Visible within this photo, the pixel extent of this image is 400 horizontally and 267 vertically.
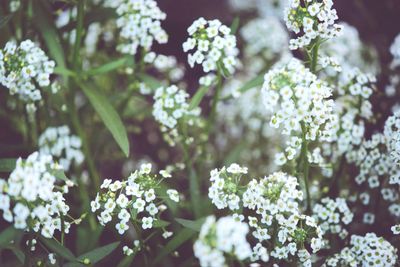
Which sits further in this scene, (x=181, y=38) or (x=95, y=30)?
(x=181, y=38)

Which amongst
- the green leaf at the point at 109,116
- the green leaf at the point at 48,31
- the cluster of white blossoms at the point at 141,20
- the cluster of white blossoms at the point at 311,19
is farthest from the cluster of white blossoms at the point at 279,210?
the green leaf at the point at 48,31

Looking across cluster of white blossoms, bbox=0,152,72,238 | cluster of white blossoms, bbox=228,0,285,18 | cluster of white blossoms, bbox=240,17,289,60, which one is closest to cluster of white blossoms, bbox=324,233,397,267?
cluster of white blossoms, bbox=0,152,72,238

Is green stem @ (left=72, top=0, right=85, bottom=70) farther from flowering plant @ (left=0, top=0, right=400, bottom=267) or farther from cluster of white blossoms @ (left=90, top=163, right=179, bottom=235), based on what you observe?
cluster of white blossoms @ (left=90, top=163, right=179, bottom=235)

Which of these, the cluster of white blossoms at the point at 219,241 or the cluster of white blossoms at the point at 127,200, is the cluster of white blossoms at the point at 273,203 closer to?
the cluster of white blossoms at the point at 127,200

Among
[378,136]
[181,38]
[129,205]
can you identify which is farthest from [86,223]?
[181,38]

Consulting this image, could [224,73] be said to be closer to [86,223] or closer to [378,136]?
[378,136]

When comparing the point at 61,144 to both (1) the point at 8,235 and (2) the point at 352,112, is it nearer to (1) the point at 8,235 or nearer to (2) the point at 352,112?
(1) the point at 8,235

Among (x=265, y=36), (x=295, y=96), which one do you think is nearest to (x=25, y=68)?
(x=295, y=96)
